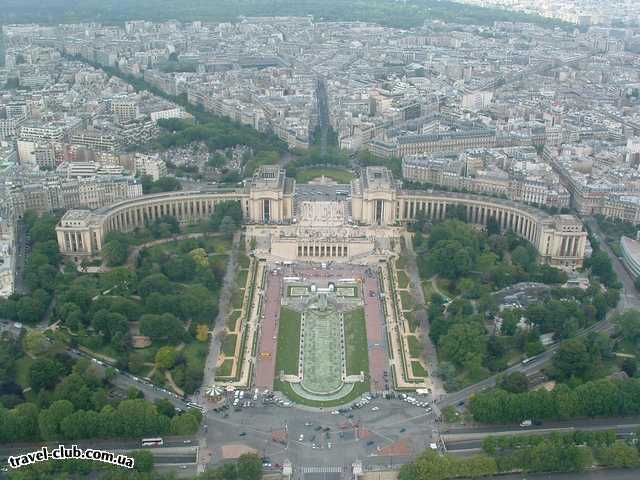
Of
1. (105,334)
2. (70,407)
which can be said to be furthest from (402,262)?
(70,407)

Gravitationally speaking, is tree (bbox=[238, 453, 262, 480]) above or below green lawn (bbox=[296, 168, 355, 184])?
below

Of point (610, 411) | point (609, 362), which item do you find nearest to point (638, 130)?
point (609, 362)

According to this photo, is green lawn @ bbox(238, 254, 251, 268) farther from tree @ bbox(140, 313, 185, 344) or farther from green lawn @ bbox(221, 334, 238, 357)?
tree @ bbox(140, 313, 185, 344)

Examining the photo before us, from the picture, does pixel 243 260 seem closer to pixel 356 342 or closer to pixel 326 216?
pixel 326 216

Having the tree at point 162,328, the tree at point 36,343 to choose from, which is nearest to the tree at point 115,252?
the tree at point 162,328

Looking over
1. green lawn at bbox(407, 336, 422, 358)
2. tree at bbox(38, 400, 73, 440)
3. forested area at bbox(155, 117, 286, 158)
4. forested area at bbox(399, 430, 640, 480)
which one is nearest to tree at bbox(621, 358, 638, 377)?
forested area at bbox(399, 430, 640, 480)

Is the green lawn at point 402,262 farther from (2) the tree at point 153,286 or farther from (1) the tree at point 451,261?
(2) the tree at point 153,286

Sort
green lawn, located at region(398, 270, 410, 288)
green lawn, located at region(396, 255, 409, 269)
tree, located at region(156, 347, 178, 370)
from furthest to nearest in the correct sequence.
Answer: green lawn, located at region(396, 255, 409, 269) → green lawn, located at region(398, 270, 410, 288) → tree, located at region(156, 347, 178, 370)
